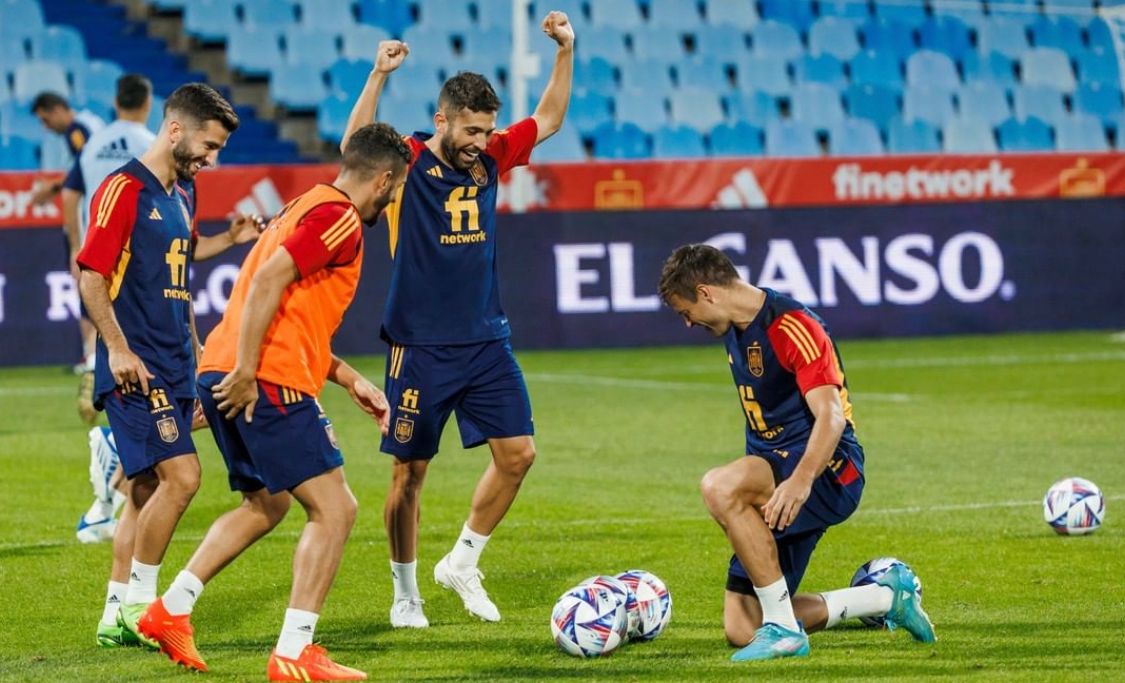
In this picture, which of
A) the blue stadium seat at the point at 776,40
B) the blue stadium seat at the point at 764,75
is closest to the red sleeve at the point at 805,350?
the blue stadium seat at the point at 764,75

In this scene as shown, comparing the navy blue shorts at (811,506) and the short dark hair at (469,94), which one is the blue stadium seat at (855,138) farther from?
the navy blue shorts at (811,506)

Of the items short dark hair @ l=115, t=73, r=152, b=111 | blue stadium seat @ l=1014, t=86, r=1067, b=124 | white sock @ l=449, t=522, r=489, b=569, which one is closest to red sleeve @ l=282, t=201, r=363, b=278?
white sock @ l=449, t=522, r=489, b=569

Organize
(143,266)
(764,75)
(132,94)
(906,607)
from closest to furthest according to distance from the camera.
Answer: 1. (906,607)
2. (143,266)
3. (132,94)
4. (764,75)

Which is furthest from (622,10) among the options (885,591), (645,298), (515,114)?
(885,591)

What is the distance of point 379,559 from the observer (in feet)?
28.6

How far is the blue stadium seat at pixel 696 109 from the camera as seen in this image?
2580 centimetres

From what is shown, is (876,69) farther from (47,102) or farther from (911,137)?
(47,102)

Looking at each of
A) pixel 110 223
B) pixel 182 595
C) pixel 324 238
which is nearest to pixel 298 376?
pixel 324 238

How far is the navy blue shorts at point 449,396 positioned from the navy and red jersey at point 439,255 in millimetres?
68

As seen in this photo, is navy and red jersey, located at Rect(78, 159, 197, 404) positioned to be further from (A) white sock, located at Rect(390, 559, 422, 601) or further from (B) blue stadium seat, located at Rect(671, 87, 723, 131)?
(B) blue stadium seat, located at Rect(671, 87, 723, 131)

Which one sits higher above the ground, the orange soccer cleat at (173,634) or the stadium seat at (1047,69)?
the stadium seat at (1047,69)

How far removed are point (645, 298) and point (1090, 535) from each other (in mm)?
10618

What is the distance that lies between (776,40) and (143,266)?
21000mm

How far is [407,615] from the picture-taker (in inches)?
285
